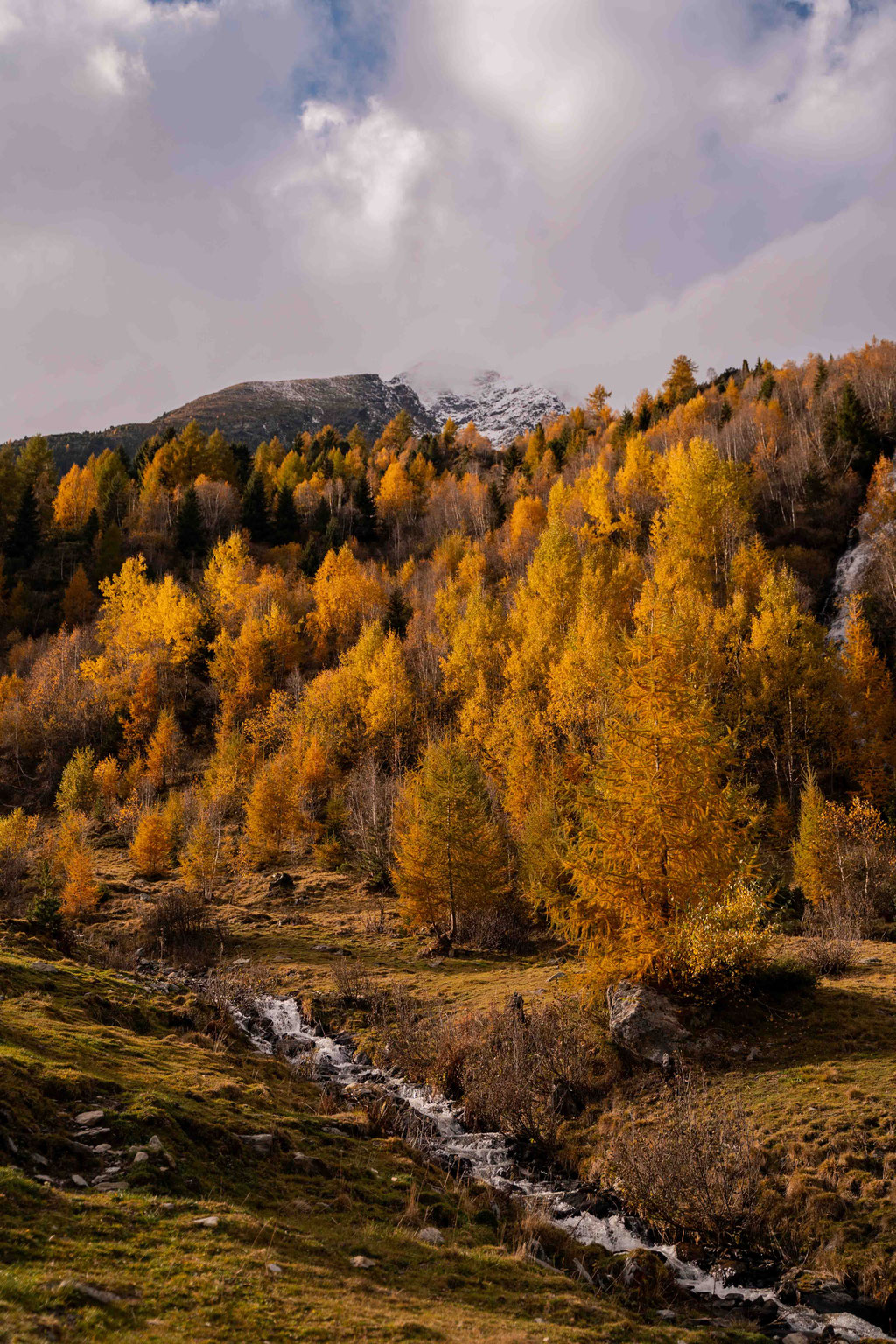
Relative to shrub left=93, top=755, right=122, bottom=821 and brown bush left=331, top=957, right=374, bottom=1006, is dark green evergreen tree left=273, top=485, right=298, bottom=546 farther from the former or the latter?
brown bush left=331, top=957, right=374, bottom=1006

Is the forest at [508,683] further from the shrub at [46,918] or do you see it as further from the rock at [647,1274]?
the rock at [647,1274]

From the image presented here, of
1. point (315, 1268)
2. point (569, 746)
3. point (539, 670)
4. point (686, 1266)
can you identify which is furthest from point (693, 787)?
point (539, 670)

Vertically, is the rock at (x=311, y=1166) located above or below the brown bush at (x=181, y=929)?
above

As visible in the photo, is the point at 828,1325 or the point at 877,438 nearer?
the point at 828,1325

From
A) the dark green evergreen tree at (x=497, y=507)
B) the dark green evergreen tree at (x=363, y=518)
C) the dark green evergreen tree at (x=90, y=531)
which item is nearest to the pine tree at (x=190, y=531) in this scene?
the dark green evergreen tree at (x=90, y=531)

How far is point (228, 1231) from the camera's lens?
6.88m

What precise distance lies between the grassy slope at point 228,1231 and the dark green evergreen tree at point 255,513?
7349cm

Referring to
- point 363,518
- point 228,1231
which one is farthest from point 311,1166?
point 363,518

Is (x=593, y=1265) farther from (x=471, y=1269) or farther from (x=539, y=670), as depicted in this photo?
(x=539, y=670)

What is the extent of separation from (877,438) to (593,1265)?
73.7 meters

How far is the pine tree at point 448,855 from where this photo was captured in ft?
87.9

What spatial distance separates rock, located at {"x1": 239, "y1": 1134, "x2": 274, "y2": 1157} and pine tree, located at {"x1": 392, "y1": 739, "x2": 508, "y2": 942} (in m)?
16.8

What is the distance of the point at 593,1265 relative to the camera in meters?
8.84

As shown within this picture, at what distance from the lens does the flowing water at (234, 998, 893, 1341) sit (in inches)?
341
